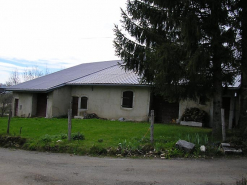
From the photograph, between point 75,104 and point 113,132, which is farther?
point 75,104

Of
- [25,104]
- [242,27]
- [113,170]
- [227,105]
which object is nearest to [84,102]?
[25,104]

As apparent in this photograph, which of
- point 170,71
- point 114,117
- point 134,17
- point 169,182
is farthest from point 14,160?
point 114,117

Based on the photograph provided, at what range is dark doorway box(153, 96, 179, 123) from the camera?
18.4 meters

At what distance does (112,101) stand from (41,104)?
789 centimetres

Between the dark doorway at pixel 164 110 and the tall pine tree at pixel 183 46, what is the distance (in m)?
6.81

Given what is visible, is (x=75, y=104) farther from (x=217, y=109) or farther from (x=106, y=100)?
(x=217, y=109)

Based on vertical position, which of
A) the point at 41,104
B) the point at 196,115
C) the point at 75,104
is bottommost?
the point at 196,115

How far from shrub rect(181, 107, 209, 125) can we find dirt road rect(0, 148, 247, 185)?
8.16 metres

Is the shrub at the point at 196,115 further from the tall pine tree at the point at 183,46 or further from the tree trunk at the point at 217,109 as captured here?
the tree trunk at the point at 217,109

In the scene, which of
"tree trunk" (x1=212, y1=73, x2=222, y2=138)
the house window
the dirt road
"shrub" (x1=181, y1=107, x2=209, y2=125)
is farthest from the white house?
the dirt road

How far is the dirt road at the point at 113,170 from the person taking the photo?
5.64 metres

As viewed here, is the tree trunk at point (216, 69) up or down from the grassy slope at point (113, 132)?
up

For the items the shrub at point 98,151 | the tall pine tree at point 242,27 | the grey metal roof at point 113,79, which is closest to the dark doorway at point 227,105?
Result: the tall pine tree at point 242,27

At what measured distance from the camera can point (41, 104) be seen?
23891mm
